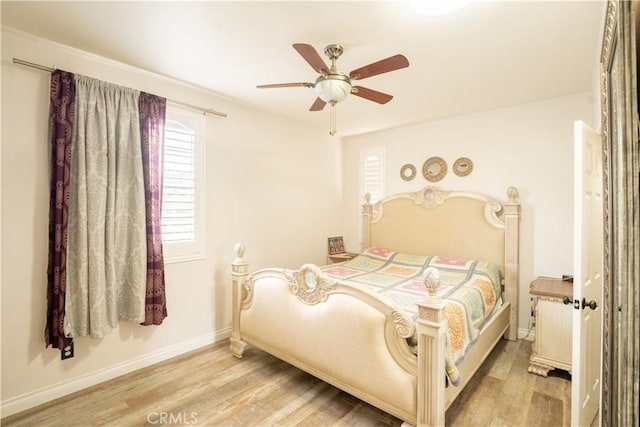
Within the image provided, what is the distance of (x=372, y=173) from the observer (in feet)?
15.1

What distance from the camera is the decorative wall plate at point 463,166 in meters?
3.69

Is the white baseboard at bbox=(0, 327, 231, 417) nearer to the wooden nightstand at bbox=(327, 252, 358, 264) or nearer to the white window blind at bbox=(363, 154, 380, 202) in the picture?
the wooden nightstand at bbox=(327, 252, 358, 264)

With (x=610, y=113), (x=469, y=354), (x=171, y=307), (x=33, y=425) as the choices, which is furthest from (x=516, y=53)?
(x=33, y=425)

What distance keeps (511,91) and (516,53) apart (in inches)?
33.2

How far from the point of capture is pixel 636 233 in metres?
0.83

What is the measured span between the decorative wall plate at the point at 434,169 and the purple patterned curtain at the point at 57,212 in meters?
3.77

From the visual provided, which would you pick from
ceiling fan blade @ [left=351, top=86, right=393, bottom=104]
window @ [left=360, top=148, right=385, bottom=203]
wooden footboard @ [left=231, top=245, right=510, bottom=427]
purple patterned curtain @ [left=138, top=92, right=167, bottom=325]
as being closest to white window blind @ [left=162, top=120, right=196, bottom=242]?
purple patterned curtain @ [left=138, top=92, right=167, bottom=325]

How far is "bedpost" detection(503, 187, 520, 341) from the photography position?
3.25 metres

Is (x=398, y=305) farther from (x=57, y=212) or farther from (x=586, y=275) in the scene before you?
(x=57, y=212)

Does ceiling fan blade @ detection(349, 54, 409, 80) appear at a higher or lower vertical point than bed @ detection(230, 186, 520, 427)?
Answer: higher

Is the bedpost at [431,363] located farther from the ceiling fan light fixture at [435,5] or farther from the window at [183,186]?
the window at [183,186]

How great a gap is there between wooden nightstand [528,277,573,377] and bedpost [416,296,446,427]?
152 centimetres

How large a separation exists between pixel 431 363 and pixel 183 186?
2618 millimetres

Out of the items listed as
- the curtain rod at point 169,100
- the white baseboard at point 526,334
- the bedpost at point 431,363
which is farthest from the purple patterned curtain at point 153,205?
the white baseboard at point 526,334
